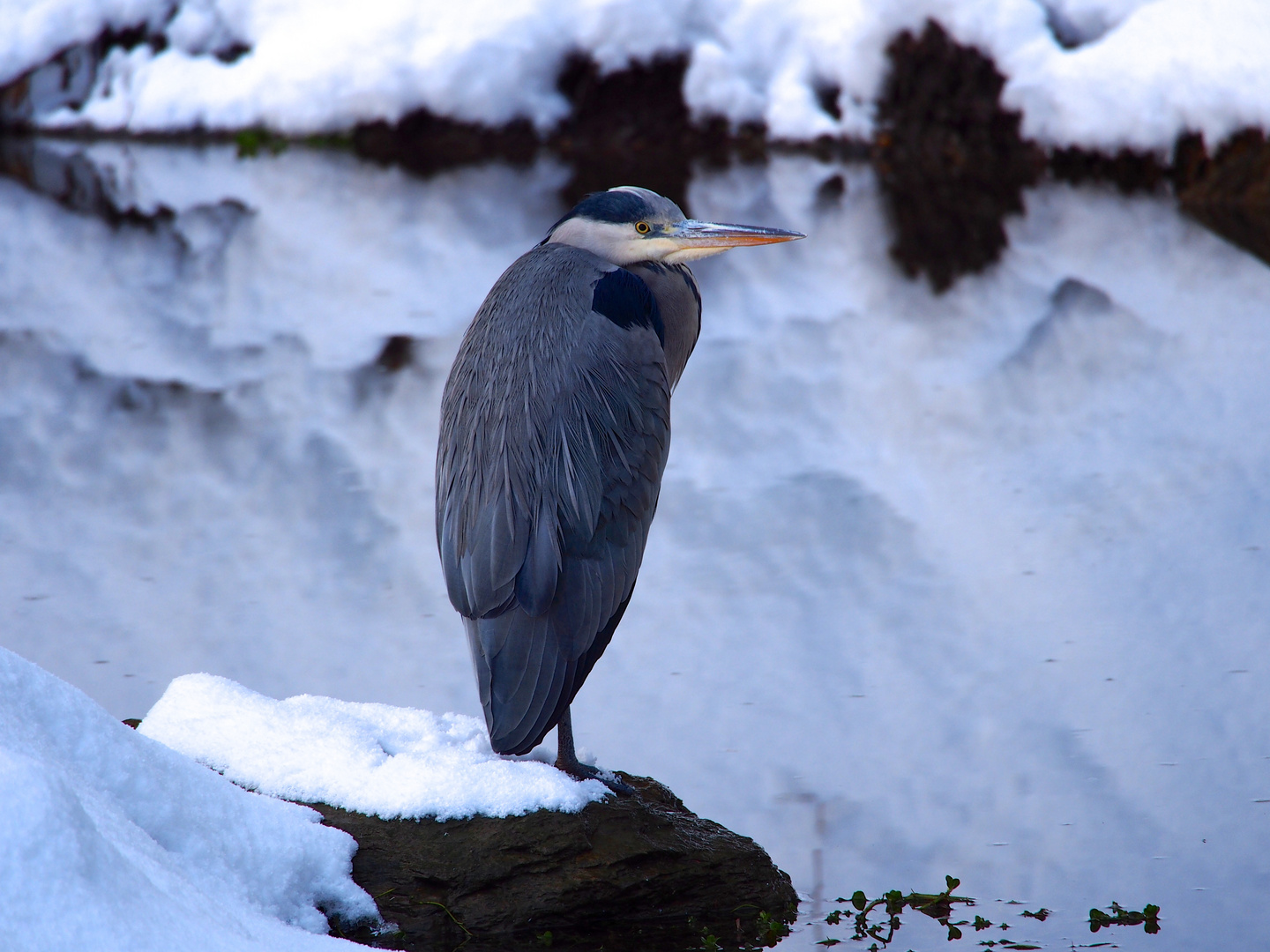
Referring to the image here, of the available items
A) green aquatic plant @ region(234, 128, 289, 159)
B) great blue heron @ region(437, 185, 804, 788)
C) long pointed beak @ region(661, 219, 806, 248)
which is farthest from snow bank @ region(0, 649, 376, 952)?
green aquatic plant @ region(234, 128, 289, 159)

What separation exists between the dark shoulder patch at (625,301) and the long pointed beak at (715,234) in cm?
15

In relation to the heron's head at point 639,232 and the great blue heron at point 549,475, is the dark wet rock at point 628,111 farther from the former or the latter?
the great blue heron at point 549,475

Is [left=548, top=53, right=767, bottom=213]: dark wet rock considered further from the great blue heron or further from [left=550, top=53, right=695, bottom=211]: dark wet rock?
the great blue heron

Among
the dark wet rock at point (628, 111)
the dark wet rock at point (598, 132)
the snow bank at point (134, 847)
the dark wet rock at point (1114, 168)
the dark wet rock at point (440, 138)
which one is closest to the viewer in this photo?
the snow bank at point (134, 847)

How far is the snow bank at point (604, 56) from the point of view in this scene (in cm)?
1241

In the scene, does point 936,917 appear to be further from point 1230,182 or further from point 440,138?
point 440,138

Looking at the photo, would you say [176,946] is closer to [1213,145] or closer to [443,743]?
[443,743]

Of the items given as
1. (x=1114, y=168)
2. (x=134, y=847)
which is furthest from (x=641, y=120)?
(x=134, y=847)

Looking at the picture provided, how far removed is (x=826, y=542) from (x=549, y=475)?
216 cm

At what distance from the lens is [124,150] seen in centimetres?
1677

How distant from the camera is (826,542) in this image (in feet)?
15.6

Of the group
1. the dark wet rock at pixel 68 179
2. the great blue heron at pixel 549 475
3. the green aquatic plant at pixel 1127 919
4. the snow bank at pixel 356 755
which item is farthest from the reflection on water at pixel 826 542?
the dark wet rock at pixel 68 179

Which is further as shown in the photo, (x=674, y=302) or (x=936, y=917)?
(x=674, y=302)

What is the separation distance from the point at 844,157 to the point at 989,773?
1268cm
